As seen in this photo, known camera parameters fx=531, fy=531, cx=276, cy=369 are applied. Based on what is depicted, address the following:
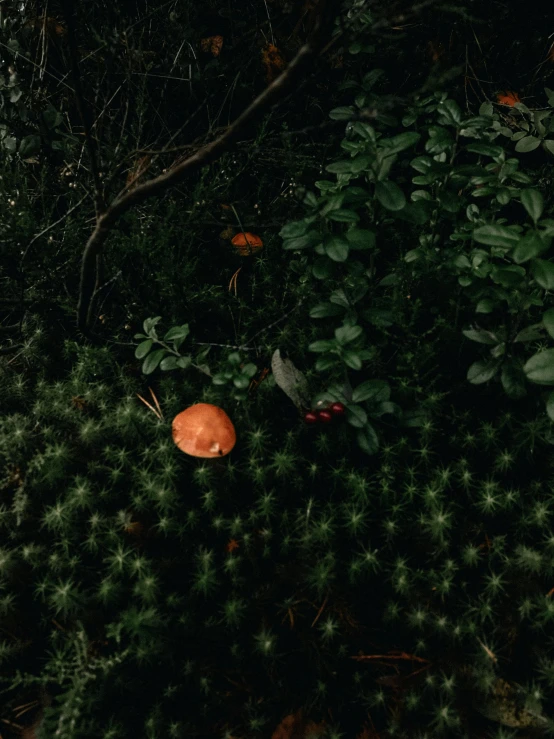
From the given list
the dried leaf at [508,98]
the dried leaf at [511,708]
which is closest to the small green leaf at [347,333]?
the dried leaf at [511,708]

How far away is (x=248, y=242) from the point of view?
122 inches

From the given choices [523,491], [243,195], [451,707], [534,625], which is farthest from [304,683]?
[243,195]

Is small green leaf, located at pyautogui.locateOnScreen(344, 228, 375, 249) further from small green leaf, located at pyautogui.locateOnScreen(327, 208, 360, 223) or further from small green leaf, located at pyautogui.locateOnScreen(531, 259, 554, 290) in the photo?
small green leaf, located at pyautogui.locateOnScreen(531, 259, 554, 290)

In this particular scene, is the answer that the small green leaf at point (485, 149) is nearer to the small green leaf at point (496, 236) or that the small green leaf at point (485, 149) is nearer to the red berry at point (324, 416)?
the small green leaf at point (496, 236)

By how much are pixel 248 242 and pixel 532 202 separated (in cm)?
154

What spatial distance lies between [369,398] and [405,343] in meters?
0.41

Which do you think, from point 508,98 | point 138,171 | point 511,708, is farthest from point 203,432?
point 508,98

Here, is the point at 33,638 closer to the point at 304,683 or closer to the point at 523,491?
the point at 304,683

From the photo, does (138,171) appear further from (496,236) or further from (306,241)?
(496,236)

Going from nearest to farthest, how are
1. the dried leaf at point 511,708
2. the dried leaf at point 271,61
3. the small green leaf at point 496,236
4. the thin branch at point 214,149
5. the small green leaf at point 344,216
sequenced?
the thin branch at point 214,149
the dried leaf at point 511,708
the small green leaf at point 496,236
the small green leaf at point 344,216
the dried leaf at point 271,61

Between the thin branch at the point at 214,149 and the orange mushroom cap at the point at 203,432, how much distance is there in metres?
0.79

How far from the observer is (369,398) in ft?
7.93

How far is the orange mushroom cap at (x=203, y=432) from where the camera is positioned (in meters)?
2.22

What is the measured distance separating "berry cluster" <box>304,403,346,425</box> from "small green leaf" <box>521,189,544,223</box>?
108 cm
